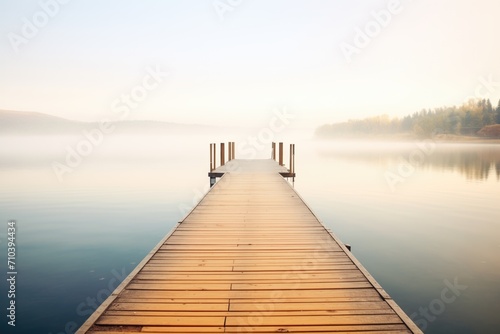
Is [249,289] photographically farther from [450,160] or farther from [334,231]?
[450,160]

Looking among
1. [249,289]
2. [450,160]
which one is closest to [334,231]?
[249,289]

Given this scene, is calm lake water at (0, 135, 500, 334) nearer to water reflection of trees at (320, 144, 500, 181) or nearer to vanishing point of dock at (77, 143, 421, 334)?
vanishing point of dock at (77, 143, 421, 334)

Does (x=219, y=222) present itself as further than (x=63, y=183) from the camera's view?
No

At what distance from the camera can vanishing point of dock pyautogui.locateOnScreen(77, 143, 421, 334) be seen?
3209mm

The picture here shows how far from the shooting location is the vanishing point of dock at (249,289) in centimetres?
321

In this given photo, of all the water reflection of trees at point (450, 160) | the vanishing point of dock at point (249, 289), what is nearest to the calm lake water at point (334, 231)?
the vanishing point of dock at point (249, 289)

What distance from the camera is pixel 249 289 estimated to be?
3938mm

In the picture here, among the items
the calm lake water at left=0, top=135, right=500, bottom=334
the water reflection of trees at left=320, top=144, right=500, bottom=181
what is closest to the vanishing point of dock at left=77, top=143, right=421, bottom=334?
the calm lake water at left=0, top=135, right=500, bottom=334

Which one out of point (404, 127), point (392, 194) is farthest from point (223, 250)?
point (404, 127)

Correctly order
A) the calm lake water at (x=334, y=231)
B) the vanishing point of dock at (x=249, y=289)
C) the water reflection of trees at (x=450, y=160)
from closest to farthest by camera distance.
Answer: the vanishing point of dock at (x=249, y=289), the calm lake water at (x=334, y=231), the water reflection of trees at (x=450, y=160)

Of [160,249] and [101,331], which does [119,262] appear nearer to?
[160,249]

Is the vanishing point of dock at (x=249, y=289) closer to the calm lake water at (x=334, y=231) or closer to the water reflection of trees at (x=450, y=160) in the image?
the calm lake water at (x=334, y=231)

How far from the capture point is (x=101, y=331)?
310cm

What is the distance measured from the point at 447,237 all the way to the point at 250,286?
33.6ft
